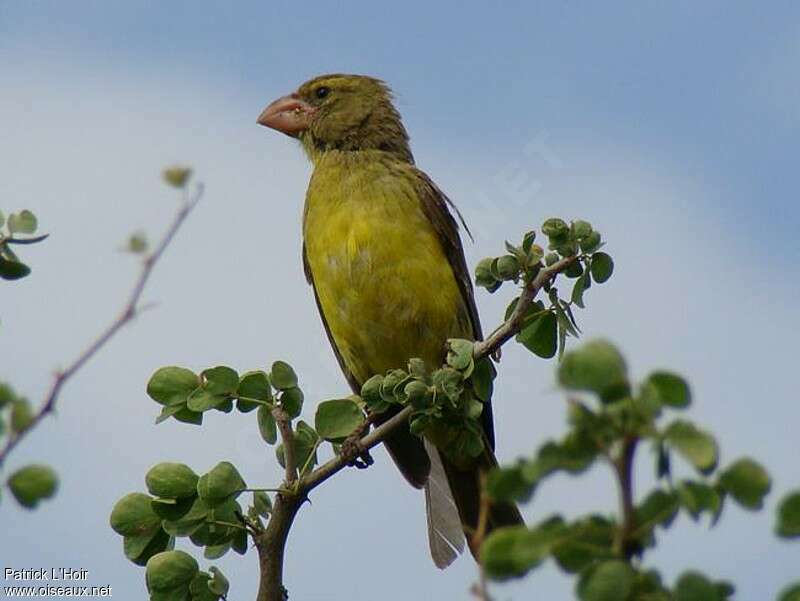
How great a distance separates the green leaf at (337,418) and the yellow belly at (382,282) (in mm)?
2032

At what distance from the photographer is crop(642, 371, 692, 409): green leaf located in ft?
3.96

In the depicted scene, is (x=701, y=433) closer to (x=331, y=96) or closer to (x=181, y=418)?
(x=181, y=418)

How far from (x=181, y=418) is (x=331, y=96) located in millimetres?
3926

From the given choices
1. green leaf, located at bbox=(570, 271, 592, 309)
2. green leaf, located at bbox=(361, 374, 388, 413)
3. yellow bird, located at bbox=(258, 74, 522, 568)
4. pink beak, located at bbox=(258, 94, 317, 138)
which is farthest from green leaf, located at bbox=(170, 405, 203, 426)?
pink beak, located at bbox=(258, 94, 317, 138)

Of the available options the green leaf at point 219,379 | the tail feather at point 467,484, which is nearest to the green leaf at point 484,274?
the green leaf at point 219,379

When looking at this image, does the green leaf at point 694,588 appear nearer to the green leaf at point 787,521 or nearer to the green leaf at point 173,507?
the green leaf at point 787,521

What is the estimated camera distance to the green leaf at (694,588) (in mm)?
1173

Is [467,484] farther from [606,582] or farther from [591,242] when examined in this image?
[606,582]

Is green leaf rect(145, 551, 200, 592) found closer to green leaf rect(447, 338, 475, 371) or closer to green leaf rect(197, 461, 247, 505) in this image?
green leaf rect(197, 461, 247, 505)

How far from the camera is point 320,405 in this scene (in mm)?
3377

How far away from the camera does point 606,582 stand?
1.13 m

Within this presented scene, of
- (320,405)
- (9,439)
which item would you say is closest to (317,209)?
(320,405)

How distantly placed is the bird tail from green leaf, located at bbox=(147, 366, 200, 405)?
2132mm

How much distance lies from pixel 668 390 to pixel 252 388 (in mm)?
2157
